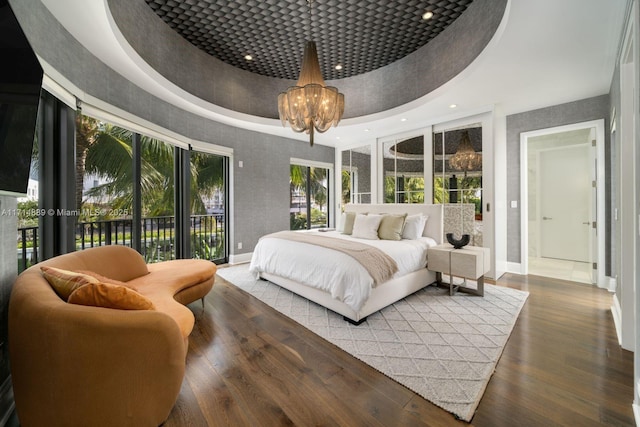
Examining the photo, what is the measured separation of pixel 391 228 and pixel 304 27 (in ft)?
9.76

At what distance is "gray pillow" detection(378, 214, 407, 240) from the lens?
11.9ft

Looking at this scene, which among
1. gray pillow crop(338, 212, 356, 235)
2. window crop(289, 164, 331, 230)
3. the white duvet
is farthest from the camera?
window crop(289, 164, 331, 230)

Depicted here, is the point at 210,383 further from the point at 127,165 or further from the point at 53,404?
the point at 127,165

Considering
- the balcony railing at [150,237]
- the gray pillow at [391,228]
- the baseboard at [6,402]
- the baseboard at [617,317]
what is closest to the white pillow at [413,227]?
the gray pillow at [391,228]

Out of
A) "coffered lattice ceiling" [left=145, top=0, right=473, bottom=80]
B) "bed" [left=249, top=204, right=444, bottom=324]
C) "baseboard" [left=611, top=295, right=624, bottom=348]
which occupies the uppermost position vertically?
"coffered lattice ceiling" [left=145, top=0, right=473, bottom=80]

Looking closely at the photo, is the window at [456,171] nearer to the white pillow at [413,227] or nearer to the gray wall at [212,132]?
the white pillow at [413,227]

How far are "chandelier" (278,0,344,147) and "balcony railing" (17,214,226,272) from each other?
2.56 meters

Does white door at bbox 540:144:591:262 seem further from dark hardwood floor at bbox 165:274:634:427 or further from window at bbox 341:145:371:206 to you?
window at bbox 341:145:371:206

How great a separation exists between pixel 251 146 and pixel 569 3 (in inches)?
180

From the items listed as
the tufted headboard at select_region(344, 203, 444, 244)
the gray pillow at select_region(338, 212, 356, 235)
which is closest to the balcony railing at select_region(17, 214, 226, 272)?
the gray pillow at select_region(338, 212, 356, 235)

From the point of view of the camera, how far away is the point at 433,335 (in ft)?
7.37

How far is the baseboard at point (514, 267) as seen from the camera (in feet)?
13.5

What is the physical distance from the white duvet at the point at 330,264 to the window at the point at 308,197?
244 centimetres

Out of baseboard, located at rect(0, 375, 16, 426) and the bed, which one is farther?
the bed
